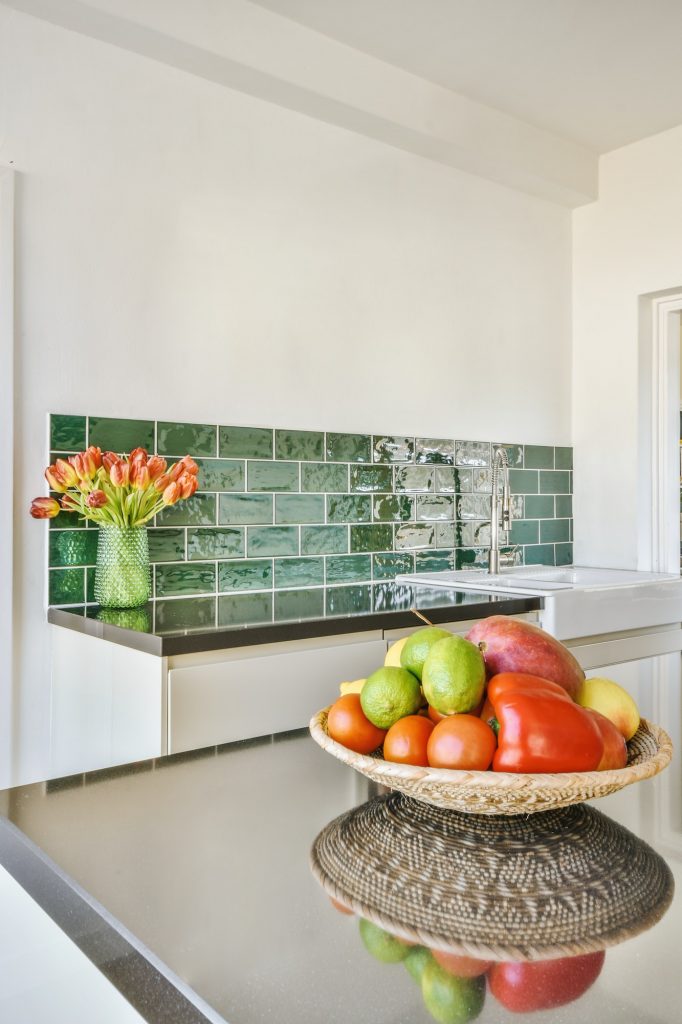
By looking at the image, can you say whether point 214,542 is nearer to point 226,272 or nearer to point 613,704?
point 226,272

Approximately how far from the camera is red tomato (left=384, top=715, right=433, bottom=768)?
0.67m

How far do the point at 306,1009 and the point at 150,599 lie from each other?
1.95 m

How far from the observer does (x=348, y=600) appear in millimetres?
2338

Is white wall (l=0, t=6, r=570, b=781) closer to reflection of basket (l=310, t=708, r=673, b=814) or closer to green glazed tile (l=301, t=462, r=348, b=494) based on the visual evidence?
green glazed tile (l=301, t=462, r=348, b=494)

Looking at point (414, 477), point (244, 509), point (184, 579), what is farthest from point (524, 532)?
point (184, 579)

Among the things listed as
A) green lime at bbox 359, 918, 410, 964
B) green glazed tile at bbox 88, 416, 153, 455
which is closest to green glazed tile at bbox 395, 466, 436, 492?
green glazed tile at bbox 88, 416, 153, 455

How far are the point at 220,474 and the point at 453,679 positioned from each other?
1.88 meters

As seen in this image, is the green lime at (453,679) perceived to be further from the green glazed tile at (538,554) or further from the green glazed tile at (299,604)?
the green glazed tile at (538,554)

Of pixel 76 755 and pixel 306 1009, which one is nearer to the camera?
pixel 306 1009

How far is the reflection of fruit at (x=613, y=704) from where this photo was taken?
75 cm

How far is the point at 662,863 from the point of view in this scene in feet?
2.11

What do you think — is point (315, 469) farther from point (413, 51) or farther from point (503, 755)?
point (503, 755)

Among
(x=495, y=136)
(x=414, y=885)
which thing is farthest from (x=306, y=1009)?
(x=495, y=136)

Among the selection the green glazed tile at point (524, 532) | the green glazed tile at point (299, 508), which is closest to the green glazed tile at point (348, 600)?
the green glazed tile at point (299, 508)
